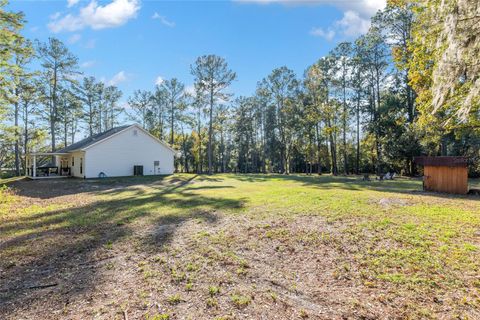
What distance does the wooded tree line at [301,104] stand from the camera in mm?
9492

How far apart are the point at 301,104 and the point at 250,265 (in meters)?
35.2

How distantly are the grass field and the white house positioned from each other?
16.3m

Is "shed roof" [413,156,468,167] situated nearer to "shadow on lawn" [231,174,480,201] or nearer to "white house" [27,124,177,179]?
"shadow on lawn" [231,174,480,201]

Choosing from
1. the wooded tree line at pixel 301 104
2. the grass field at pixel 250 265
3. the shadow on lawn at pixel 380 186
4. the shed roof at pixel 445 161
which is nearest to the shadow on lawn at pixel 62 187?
the wooded tree line at pixel 301 104

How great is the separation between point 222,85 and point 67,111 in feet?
65.8

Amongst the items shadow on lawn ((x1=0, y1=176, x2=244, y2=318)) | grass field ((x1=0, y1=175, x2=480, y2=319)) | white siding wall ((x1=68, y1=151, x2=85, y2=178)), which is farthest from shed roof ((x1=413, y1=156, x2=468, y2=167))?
white siding wall ((x1=68, y1=151, x2=85, y2=178))

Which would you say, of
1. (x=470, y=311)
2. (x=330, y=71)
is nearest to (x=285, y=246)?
(x=470, y=311)

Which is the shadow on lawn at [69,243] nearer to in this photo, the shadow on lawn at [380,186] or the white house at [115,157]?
the shadow on lawn at [380,186]

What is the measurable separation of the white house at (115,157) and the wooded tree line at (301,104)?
14.9ft

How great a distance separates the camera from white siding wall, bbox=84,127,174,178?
23031mm

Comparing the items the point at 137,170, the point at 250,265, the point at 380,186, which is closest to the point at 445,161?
the point at 380,186

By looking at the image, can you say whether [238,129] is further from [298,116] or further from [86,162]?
[86,162]

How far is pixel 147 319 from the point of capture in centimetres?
297

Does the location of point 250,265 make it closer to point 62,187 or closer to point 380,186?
point 380,186
